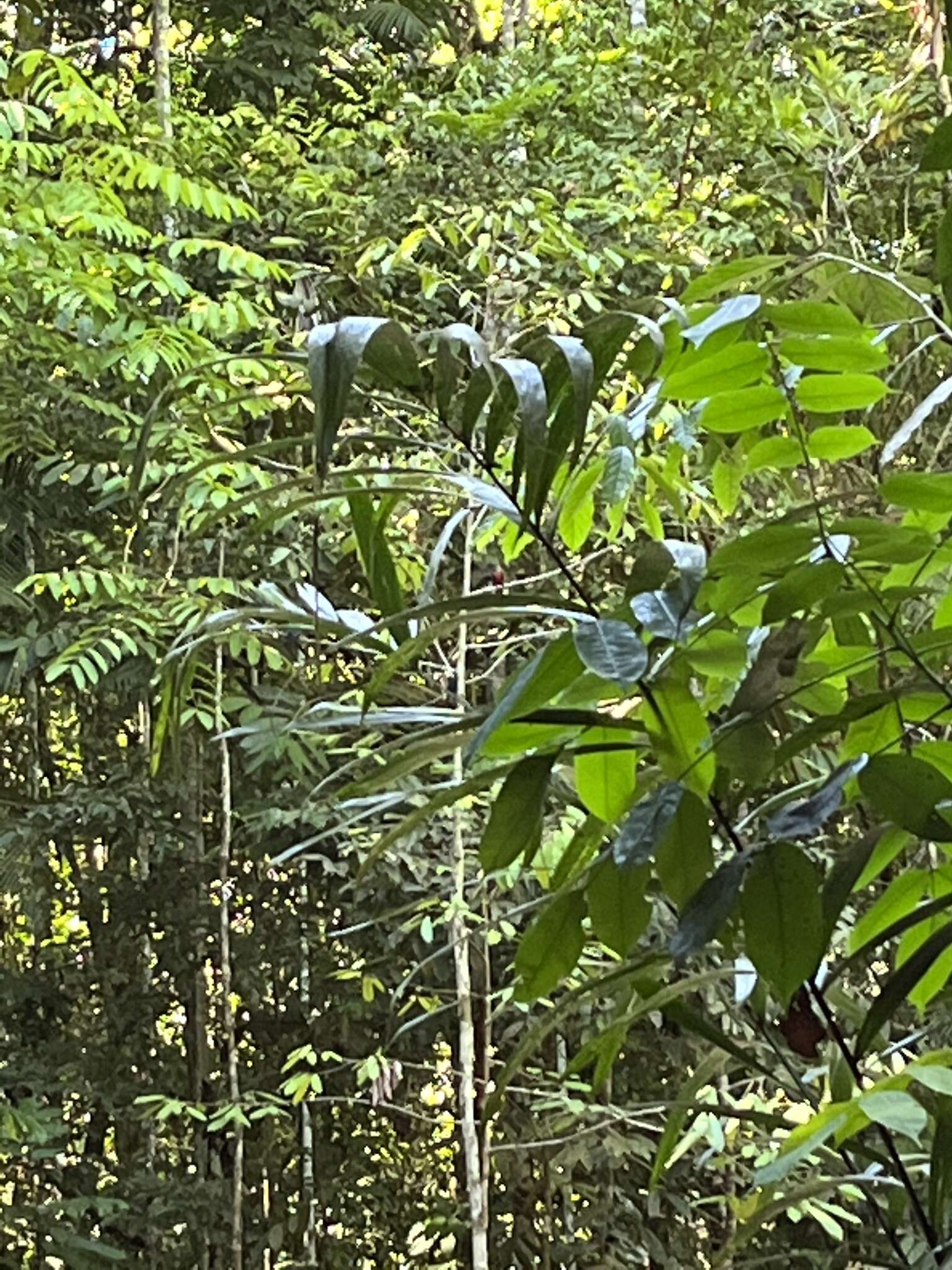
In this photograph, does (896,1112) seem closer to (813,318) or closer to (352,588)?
(813,318)

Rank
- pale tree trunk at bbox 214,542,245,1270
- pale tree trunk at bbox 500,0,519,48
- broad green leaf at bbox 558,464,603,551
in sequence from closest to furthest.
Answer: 1. broad green leaf at bbox 558,464,603,551
2. pale tree trunk at bbox 214,542,245,1270
3. pale tree trunk at bbox 500,0,519,48

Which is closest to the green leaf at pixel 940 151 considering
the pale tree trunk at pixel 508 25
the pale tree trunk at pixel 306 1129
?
the pale tree trunk at pixel 306 1129

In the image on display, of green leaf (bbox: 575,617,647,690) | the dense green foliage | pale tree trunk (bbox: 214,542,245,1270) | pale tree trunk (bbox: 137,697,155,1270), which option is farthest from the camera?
pale tree trunk (bbox: 137,697,155,1270)

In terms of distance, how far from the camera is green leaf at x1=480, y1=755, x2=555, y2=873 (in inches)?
16.6

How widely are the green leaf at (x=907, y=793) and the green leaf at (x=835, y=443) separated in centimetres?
18

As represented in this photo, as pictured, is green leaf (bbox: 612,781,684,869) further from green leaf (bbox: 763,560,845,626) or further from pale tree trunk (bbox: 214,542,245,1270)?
pale tree trunk (bbox: 214,542,245,1270)

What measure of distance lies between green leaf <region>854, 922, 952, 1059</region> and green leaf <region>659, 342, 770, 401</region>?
214 mm

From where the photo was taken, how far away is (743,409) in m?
0.51

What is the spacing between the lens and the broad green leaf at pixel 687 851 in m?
0.43

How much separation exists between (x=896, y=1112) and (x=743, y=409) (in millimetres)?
262

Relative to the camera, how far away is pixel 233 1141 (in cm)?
230

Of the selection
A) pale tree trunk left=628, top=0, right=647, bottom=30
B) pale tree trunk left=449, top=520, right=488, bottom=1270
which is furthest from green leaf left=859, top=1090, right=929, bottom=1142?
pale tree trunk left=628, top=0, right=647, bottom=30

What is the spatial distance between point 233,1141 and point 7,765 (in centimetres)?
89

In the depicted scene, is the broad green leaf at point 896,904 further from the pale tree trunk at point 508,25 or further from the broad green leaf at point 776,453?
the pale tree trunk at point 508,25
